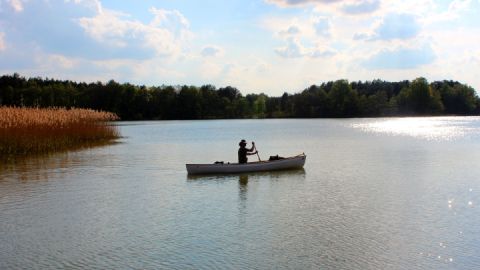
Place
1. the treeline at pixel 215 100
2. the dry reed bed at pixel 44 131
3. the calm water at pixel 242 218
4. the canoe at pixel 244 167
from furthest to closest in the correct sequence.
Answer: the treeline at pixel 215 100, the dry reed bed at pixel 44 131, the canoe at pixel 244 167, the calm water at pixel 242 218

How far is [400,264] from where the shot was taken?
1070cm

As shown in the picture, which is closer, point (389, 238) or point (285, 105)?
point (389, 238)

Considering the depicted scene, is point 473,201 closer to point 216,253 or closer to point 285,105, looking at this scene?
point 216,253

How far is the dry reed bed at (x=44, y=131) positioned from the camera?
30531 millimetres

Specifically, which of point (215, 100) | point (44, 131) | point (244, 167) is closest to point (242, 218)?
point (244, 167)

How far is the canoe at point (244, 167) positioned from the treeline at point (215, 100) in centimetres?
10342

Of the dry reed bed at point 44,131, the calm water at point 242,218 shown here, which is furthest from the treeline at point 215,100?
the calm water at point 242,218

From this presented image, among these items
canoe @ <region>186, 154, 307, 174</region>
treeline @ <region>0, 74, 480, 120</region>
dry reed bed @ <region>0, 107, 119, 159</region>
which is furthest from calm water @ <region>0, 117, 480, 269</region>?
treeline @ <region>0, 74, 480, 120</region>

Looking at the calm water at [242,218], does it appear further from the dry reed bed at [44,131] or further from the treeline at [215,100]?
the treeline at [215,100]

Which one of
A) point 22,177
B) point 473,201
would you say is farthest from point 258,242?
point 22,177

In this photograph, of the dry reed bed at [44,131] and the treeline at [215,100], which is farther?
the treeline at [215,100]

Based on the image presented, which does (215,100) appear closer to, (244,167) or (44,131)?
(44,131)

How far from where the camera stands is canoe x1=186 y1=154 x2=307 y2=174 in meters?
23.9

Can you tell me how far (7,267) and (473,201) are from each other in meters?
14.0
